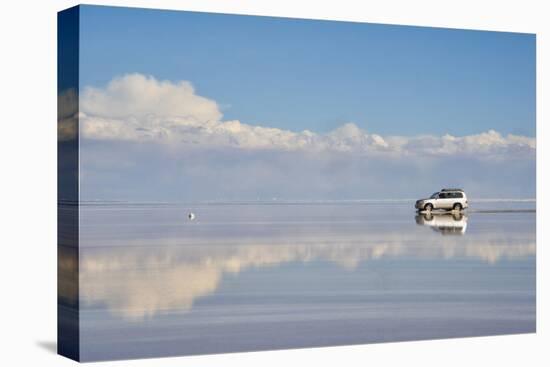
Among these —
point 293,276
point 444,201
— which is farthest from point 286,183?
point 444,201

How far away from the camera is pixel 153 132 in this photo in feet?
59.7

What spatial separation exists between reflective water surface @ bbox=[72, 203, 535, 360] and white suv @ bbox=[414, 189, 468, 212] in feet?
0.67

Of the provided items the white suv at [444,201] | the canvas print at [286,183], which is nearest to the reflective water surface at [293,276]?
the canvas print at [286,183]

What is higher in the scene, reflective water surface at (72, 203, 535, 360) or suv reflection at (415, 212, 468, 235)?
suv reflection at (415, 212, 468, 235)

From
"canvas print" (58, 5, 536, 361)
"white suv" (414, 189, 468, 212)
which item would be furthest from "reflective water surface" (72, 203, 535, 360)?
"white suv" (414, 189, 468, 212)

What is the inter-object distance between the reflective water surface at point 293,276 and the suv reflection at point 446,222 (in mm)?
30

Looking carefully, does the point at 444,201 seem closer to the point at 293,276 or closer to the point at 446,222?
the point at 446,222

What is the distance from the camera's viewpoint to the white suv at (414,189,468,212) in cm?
2080

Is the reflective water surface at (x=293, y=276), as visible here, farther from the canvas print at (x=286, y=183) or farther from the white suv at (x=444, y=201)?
the white suv at (x=444, y=201)

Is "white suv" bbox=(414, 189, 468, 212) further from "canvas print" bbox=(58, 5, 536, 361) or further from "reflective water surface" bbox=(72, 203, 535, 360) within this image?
"reflective water surface" bbox=(72, 203, 535, 360)

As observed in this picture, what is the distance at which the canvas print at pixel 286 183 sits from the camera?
58.2 feet

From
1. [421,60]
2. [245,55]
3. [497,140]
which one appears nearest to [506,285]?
[497,140]

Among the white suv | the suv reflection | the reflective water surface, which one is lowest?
the reflective water surface

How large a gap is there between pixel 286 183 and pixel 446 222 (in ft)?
11.0
